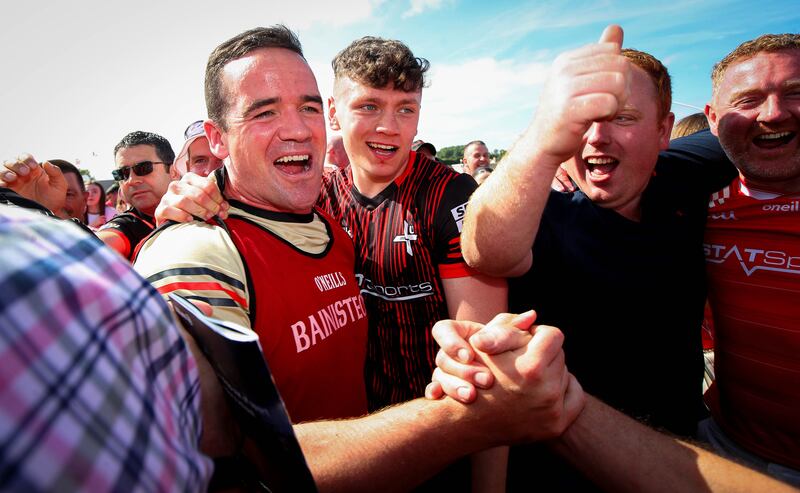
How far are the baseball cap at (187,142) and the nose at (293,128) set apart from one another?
283cm

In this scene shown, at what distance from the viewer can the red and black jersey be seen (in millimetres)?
2252

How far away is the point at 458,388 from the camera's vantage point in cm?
134

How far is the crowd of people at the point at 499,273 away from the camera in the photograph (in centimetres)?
131

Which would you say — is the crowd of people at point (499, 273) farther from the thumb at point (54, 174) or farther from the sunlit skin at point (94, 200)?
the sunlit skin at point (94, 200)

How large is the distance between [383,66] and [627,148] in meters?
1.52

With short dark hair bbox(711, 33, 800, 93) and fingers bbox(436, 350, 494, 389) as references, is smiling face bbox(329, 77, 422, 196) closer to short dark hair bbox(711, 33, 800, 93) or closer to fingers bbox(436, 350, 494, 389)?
fingers bbox(436, 350, 494, 389)

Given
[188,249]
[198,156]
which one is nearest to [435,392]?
[188,249]

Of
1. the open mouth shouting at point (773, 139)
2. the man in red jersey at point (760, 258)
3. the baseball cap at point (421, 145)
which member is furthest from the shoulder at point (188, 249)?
the baseball cap at point (421, 145)

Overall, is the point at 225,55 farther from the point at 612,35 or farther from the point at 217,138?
the point at 612,35

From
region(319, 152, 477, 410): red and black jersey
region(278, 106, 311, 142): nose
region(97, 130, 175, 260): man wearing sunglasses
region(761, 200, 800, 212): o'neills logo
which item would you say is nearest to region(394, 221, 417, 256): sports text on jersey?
region(319, 152, 477, 410): red and black jersey

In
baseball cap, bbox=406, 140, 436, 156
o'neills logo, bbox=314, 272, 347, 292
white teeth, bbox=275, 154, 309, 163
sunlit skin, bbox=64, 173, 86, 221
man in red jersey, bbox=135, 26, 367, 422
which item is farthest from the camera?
baseball cap, bbox=406, 140, 436, 156

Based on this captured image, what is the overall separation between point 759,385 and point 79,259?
3022 millimetres

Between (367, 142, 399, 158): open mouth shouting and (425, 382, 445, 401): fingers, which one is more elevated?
(367, 142, 399, 158): open mouth shouting

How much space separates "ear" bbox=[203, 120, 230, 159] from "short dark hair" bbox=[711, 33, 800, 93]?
3.05 m
